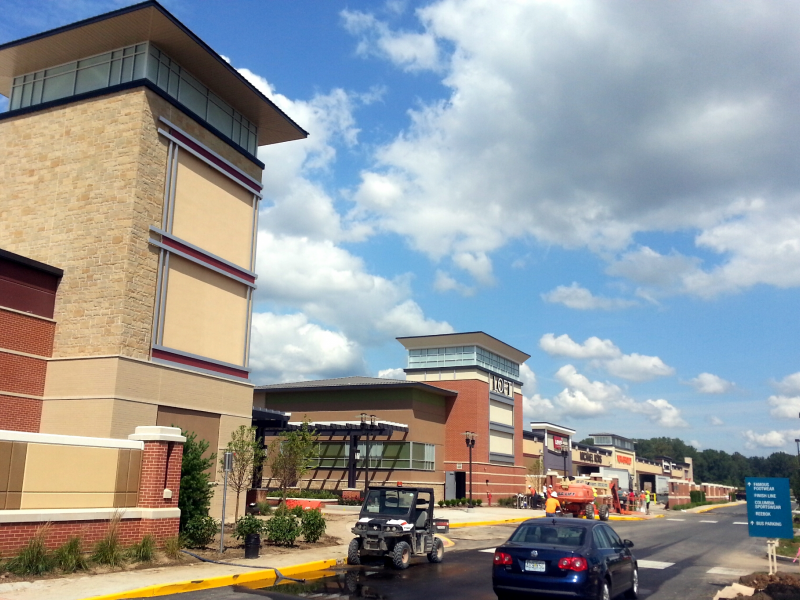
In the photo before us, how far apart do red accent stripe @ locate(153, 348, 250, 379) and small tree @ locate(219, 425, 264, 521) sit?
280 cm

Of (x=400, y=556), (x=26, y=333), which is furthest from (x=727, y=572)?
(x=26, y=333)

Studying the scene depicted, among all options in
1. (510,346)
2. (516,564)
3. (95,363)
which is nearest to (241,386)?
(95,363)

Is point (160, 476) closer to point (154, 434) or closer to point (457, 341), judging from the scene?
point (154, 434)

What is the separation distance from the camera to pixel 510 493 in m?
57.2

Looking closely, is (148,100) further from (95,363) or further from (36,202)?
(95,363)

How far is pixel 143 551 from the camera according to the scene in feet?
51.6

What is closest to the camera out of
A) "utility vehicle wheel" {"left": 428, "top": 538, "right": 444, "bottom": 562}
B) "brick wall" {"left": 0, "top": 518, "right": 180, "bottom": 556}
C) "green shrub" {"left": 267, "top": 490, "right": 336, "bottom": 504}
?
"brick wall" {"left": 0, "top": 518, "right": 180, "bottom": 556}

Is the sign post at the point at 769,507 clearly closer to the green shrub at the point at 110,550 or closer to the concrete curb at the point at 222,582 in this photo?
the concrete curb at the point at 222,582

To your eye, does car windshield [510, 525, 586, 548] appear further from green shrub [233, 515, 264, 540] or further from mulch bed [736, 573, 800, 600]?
green shrub [233, 515, 264, 540]

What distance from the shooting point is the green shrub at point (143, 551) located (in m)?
15.6

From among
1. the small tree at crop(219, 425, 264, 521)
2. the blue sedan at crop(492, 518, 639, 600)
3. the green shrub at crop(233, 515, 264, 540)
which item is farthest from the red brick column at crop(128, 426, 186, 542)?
the blue sedan at crop(492, 518, 639, 600)

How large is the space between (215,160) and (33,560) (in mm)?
16732

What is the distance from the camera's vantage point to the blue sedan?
1133cm

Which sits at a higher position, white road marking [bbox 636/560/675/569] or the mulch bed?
the mulch bed
